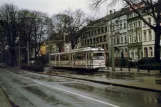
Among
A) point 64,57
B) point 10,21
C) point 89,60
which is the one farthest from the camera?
point 10,21

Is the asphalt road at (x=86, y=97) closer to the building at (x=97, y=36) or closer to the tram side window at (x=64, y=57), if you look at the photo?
the tram side window at (x=64, y=57)

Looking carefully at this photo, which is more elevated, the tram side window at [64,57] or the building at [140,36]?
the building at [140,36]

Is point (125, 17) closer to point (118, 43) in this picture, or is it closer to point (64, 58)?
point (118, 43)

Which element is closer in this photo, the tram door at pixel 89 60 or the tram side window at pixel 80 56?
the tram door at pixel 89 60

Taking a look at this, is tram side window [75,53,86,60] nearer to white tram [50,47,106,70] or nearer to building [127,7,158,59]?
white tram [50,47,106,70]

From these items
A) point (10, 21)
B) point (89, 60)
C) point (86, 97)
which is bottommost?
point (86, 97)

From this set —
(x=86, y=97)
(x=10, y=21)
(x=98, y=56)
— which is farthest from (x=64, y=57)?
(x=86, y=97)

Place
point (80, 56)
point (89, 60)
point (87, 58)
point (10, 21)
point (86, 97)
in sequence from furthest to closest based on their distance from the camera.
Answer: point (10, 21)
point (80, 56)
point (87, 58)
point (89, 60)
point (86, 97)

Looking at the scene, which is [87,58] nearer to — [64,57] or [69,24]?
[64,57]

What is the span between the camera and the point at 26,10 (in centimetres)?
8831

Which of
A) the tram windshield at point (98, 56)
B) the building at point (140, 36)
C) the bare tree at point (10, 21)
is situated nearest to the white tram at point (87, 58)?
the tram windshield at point (98, 56)

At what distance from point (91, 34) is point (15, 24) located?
1346 inches

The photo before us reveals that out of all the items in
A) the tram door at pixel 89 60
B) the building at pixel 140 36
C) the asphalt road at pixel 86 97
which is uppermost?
the building at pixel 140 36

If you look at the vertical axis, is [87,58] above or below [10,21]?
below
